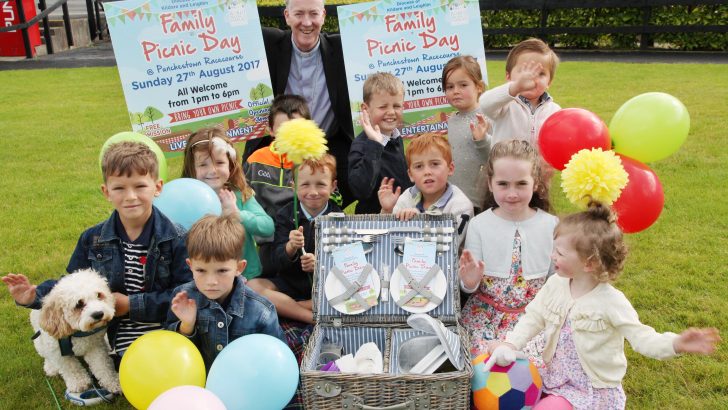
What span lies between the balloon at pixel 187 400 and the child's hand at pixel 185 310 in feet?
1.62

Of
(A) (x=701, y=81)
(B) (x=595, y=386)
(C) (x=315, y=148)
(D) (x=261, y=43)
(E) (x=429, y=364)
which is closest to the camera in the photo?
(B) (x=595, y=386)

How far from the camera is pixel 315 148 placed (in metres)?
3.23

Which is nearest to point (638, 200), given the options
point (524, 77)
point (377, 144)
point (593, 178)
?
point (593, 178)

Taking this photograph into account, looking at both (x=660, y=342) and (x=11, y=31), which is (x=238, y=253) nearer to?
(x=660, y=342)

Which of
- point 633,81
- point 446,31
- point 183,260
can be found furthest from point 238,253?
point 633,81

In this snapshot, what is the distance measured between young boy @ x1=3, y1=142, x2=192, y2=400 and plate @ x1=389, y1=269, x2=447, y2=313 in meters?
1.13

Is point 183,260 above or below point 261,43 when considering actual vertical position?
below

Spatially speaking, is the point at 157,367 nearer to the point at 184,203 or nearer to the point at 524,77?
the point at 184,203

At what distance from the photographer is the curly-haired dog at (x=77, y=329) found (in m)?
3.08

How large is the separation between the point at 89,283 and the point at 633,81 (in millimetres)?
10802

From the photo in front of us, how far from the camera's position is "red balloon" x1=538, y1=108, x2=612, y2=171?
3.33m

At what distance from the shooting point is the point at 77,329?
314 cm

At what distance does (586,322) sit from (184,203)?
2281 mm

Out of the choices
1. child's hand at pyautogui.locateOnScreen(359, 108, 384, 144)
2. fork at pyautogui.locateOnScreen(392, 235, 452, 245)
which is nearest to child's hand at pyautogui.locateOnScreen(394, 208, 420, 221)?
fork at pyautogui.locateOnScreen(392, 235, 452, 245)
